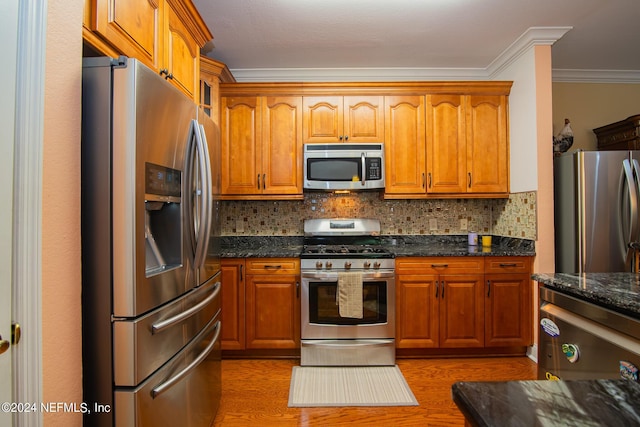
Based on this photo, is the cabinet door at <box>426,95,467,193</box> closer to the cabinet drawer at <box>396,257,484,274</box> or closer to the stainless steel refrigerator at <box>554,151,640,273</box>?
the cabinet drawer at <box>396,257,484,274</box>

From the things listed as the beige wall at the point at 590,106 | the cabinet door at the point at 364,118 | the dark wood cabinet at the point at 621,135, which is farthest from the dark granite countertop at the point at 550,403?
the beige wall at the point at 590,106

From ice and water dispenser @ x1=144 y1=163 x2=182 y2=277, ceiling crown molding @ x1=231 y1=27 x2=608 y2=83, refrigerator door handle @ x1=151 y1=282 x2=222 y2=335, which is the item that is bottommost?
refrigerator door handle @ x1=151 y1=282 x2=222 y2=335

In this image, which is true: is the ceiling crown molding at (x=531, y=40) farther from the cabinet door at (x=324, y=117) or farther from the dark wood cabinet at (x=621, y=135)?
the cabinet door at (x=324, y=117)

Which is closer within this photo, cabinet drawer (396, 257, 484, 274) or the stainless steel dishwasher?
the stainless steel dishwasher

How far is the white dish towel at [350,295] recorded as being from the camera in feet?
8.32

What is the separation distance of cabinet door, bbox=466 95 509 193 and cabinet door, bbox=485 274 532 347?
832mm

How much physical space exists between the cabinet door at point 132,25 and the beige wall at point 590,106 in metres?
3.71

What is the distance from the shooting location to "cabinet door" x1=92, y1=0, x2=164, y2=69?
1.22m

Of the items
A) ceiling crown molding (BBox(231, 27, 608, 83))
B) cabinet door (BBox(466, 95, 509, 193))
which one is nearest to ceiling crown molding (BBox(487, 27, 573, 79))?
ceiling crown molding (BBox(231, 27, 608, 83))

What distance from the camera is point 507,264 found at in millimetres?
2707

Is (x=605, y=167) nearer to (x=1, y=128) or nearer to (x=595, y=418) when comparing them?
(x=595, y=418)

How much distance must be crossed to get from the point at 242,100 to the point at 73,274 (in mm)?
2321

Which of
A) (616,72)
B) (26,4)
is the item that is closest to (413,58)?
(616,72)

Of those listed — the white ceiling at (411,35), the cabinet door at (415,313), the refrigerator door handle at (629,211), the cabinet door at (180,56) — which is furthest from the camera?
the cabinet door at (415,313)
